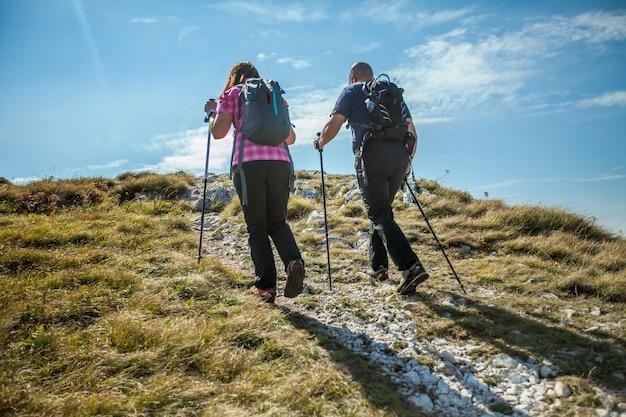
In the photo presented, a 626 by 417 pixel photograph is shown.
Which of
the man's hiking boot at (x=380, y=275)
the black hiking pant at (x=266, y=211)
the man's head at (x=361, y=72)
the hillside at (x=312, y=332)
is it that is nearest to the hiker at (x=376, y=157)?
the man's head at (x=361, y=72)

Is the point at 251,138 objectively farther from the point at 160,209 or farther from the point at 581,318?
the point at 160,209

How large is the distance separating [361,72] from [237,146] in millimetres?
2408

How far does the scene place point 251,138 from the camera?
4809 mm

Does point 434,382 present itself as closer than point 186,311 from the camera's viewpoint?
Yes

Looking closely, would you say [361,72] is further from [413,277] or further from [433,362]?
[433,362]

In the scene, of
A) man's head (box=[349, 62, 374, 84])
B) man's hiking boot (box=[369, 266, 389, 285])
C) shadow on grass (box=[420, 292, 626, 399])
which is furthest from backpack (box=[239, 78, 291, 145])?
shadow on grass (box=[420, 292, 626, 399])

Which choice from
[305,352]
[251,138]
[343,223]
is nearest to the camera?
[305,352]

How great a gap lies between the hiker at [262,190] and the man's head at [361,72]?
188cm

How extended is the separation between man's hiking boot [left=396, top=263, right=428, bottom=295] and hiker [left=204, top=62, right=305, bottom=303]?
1423 mm

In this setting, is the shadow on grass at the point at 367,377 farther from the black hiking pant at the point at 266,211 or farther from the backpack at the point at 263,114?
the backpack at the point at 263,114

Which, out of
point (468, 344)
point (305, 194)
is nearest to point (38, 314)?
point (468, 344)

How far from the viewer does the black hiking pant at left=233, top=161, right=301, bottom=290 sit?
488cm

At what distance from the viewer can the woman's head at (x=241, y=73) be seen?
210 inches

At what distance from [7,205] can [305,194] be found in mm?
9196
